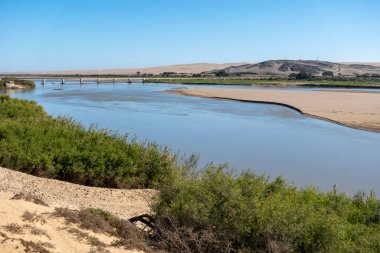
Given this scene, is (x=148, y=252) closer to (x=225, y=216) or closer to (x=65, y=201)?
(x=225, y=216)

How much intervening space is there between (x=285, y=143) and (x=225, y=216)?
1622 cm

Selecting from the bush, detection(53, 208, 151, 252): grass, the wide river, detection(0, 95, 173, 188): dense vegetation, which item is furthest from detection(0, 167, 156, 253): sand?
the wide river

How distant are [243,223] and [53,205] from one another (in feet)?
13.1

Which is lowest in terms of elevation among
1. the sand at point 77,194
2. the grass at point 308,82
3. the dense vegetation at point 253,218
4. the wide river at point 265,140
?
the wide river at point 265,140

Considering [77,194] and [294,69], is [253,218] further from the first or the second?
[294,69]

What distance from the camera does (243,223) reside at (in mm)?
7516

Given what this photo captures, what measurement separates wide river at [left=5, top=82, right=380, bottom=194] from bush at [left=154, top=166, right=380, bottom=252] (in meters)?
7.15

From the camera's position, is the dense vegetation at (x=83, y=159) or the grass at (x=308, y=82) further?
the grass at (x=308, y=82)

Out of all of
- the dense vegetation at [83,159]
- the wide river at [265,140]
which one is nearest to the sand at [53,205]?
the dense vegetation at [83,159]

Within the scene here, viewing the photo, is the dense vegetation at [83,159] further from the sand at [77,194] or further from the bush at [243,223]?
the bush at [243,223]

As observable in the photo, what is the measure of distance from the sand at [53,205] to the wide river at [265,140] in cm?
582

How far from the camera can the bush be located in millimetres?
7188

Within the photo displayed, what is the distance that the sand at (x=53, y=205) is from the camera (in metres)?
7.14

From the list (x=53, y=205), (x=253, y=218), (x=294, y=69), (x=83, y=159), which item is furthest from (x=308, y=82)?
(x=253, y=218)
